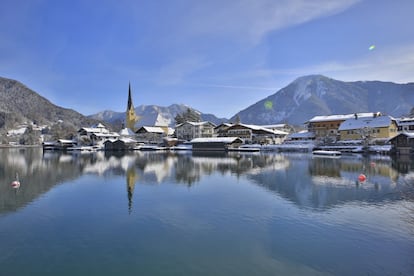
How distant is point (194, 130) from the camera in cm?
7600

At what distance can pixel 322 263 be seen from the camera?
24.7 ft

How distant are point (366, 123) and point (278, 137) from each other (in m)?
21.2

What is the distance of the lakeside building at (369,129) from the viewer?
5194 cm

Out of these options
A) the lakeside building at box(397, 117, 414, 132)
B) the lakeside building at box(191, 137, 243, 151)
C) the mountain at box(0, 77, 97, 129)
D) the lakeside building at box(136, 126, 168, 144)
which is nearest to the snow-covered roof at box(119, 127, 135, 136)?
the lakeside building at box(136, 126, 168, 144)

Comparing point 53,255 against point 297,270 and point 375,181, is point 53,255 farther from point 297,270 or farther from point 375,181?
point 375,181

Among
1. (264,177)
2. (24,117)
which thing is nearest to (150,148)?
(264,177)

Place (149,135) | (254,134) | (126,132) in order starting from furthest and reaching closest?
1. (126,132)
2. (149,135)
3. (254,134)

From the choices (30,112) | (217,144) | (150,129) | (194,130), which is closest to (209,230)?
(217,144)

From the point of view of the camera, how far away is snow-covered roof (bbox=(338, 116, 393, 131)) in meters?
52.5

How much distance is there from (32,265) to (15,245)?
1.93 meters

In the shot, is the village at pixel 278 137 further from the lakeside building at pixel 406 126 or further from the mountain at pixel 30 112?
the mountain at pixel 30 112

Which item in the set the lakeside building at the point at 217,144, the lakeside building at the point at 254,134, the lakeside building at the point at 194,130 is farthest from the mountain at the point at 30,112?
the lakeside building at the point at 254,134

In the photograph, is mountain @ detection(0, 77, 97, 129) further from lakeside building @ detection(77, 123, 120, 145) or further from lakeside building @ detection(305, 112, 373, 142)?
lakeside building @ detection(305, 112, 373, 142)

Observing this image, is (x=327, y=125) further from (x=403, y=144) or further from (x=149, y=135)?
(x=149, y=135)
